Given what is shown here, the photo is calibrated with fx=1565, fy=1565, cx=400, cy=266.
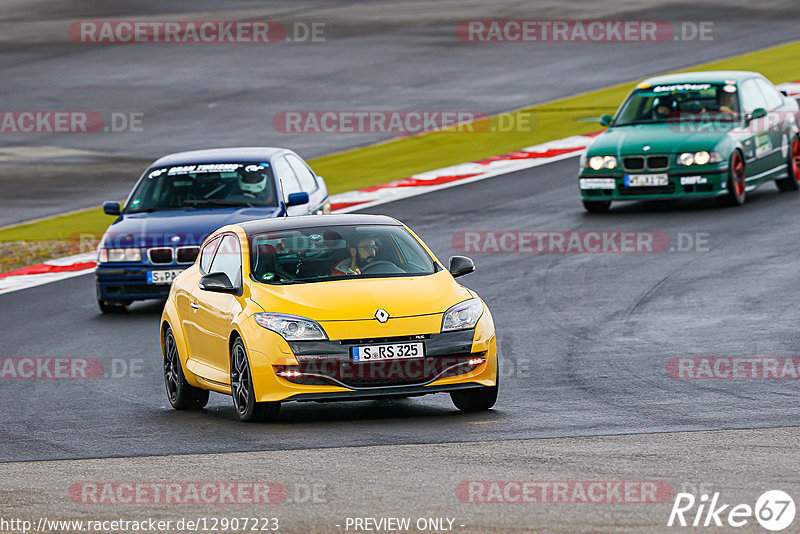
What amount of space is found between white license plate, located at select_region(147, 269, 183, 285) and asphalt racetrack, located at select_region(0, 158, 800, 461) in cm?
41

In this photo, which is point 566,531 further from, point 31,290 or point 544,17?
point 544,17

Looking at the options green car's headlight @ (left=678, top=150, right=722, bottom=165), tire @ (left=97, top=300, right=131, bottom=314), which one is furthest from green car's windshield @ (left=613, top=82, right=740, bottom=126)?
tire @ (left=97, top=300, right=131, bottom=314)

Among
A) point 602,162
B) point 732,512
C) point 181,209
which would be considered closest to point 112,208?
point 181,209

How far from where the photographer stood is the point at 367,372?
399 inches

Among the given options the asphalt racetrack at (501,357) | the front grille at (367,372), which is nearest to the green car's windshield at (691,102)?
the asphalt racetrack at (501,357)

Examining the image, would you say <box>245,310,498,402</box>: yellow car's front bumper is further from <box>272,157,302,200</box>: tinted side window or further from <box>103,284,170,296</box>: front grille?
<box>272,157,302,200</box>: tinted side window

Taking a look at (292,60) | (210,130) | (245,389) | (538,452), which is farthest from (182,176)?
(292,60)

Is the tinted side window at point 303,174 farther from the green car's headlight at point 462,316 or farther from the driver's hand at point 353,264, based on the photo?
the green car's headlight at point 462,316

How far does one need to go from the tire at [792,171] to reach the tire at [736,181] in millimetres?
1205

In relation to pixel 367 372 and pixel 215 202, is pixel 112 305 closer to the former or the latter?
pixel 215 202

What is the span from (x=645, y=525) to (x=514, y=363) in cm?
578

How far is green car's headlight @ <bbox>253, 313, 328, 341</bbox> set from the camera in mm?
10227

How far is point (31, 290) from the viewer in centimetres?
1867

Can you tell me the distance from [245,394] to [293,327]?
2.14ft
